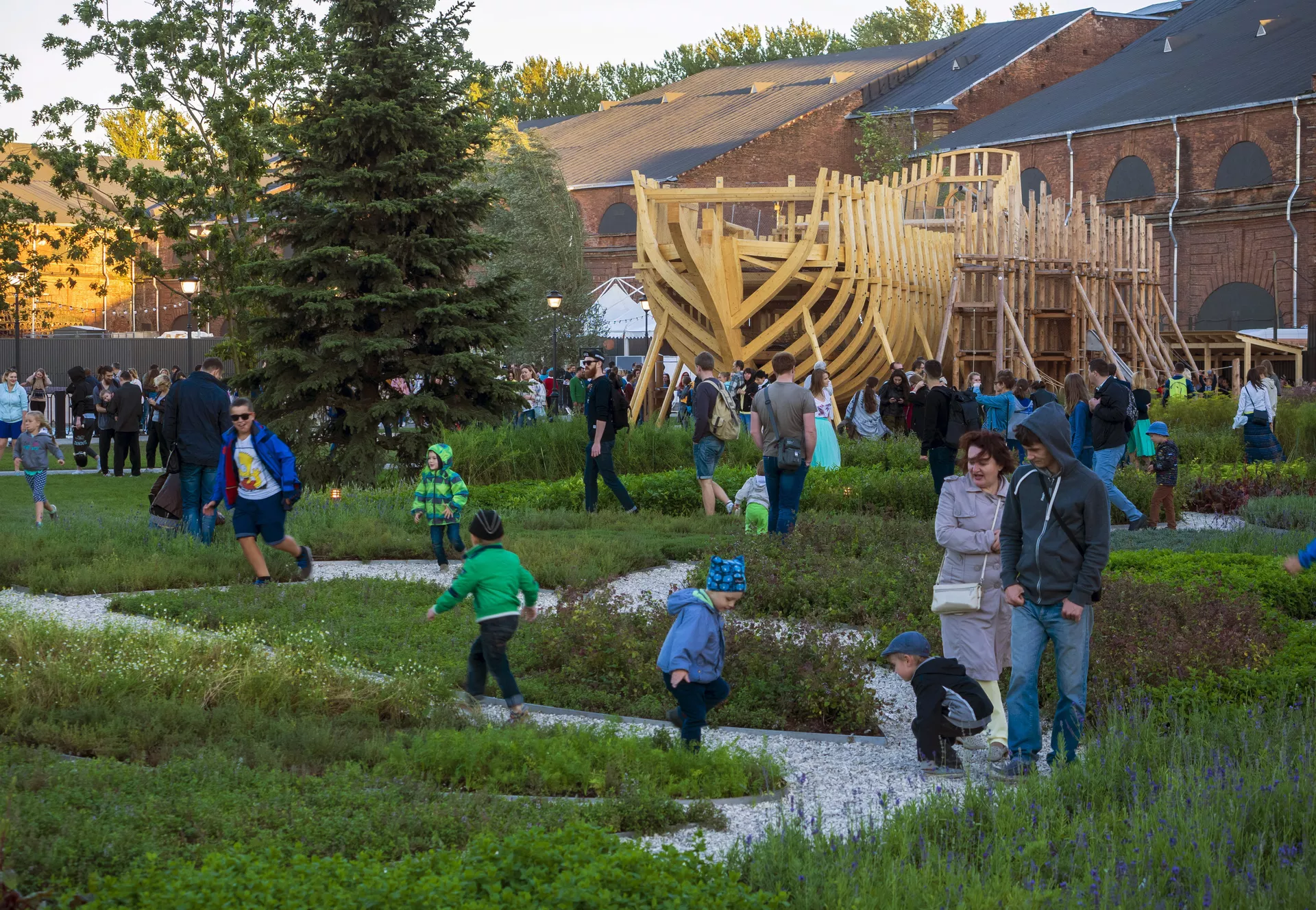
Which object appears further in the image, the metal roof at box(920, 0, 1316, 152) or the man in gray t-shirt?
the metal roof at box(920, 0, 1316, 152)

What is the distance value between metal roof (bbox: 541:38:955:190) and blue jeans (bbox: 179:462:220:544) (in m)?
41.5

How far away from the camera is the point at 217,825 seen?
5.11 metres

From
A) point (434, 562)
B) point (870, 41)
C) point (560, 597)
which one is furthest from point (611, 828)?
point (870, 41)

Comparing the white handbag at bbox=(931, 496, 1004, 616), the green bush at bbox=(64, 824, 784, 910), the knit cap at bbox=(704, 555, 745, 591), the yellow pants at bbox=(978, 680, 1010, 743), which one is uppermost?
the knit cap at bbox=(704, 555, 745, 591)

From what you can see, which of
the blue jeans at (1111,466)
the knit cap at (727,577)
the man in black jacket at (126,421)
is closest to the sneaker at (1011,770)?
the knit cap at (727,577)

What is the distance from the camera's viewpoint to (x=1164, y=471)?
14672 millimetres

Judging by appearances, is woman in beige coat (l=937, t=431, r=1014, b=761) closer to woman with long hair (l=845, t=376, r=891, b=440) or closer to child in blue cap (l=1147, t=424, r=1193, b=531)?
child in blue cap (l=1147, t=424, r=1193, b=531)

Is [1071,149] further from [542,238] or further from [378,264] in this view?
[378,264]

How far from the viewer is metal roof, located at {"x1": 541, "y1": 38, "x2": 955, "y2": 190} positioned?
56.3 metres

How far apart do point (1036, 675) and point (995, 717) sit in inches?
19.0

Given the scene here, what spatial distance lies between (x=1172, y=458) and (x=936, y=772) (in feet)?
28.7

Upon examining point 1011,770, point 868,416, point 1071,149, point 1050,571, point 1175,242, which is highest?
point 1071,149

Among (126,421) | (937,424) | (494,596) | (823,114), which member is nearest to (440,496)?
(494,596)

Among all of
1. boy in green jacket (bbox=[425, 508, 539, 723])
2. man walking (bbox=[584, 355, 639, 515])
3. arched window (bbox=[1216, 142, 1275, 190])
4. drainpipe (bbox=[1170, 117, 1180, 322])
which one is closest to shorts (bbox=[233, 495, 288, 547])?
boy in green jacket (bbox=[425, 508, 539, 723])
